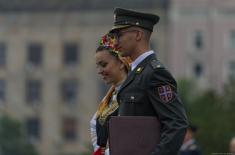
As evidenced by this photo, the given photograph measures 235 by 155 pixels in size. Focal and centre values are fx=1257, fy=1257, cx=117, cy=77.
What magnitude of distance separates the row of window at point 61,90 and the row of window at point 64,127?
5.32 feet

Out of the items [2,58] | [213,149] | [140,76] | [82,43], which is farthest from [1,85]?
[140,76]

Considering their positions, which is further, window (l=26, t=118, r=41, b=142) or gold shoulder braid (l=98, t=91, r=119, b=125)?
window (l=26, t=118, r=41, b=142)

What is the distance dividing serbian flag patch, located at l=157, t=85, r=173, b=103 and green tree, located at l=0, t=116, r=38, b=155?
51.9m

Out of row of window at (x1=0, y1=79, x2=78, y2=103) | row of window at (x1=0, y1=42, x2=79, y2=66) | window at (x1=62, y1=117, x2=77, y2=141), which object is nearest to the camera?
window at (x1=62, y1=117, x2=77, y2=141)

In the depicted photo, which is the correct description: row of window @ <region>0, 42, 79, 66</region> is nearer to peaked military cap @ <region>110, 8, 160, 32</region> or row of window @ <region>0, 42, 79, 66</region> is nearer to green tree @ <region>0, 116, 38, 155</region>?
green tree @ <region>0, 116, 38, 155</region>

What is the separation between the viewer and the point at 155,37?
89125mm

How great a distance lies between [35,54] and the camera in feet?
297

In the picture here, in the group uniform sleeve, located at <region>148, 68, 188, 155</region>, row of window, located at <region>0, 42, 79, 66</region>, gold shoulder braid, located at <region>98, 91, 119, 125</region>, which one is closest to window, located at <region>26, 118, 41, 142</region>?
row of window, located at <region>0, 42, 79, 66</region>

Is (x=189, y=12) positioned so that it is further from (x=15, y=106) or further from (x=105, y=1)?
(x=15, y=106)

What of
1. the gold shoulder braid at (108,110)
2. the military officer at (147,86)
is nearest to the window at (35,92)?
the gold shoulder braid at (108,110)

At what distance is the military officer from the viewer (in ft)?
20.3

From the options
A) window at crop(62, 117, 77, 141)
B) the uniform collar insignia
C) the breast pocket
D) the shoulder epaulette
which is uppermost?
the shoulder epaulette

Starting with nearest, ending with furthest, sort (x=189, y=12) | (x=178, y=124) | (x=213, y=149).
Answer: (x=178, y=124)
(x=213, y=149)
(x=189, y=12)

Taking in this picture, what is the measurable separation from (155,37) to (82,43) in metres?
5.23
